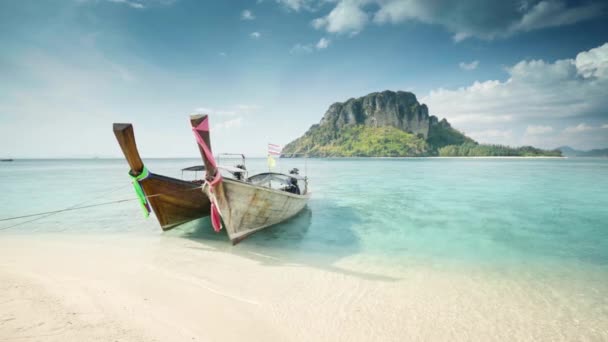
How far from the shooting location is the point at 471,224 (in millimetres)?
11609

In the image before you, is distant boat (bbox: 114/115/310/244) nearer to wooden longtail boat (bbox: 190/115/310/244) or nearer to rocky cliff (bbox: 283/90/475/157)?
wooden longtail boat (bbox: 190/115/310/244)

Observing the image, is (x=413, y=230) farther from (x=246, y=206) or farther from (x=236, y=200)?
(x=236, y=200)

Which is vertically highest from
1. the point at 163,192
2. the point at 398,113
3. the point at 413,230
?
the point at 398,113

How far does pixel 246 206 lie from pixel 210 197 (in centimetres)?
120

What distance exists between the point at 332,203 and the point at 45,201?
20824 millimetres

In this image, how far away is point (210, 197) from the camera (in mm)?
7375

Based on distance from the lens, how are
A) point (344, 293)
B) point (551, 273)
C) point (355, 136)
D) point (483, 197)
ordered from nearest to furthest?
point (344, 293) → point (551, 273) → point (483, 197) → point (355, 136)

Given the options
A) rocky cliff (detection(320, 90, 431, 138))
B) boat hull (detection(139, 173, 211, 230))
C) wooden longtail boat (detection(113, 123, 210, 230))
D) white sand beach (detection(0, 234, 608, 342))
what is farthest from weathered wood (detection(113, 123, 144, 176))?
rocky cliff (detection(320, 90, 431, 138))

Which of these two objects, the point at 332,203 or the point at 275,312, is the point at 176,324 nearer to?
the point at 275,312

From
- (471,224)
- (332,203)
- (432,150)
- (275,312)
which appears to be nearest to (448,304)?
(275,312)

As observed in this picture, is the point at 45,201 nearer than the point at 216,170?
No

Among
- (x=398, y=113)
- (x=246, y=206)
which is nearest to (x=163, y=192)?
(x=246, y=206)

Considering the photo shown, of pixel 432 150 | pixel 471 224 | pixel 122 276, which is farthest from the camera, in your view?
pixel 432 150

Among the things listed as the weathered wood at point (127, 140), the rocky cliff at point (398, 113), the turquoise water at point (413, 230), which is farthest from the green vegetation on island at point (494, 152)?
the weathered wood at point (127, 140)
